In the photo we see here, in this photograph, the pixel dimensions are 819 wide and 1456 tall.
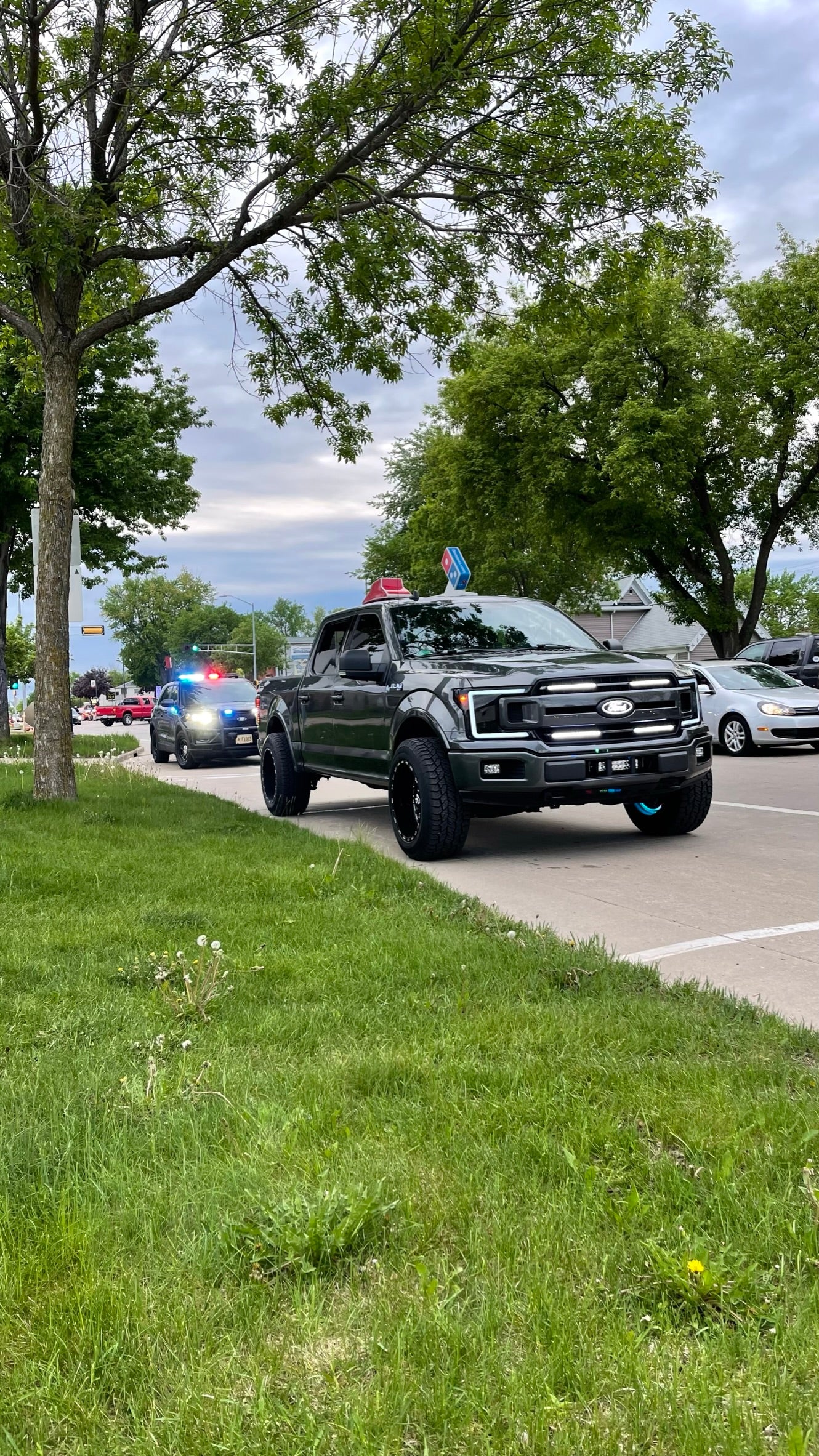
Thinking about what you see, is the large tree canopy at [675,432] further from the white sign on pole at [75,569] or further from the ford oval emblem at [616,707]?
the ford oval emblem at [616,707]

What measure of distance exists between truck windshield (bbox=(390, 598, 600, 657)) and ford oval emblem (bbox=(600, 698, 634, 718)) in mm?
1191

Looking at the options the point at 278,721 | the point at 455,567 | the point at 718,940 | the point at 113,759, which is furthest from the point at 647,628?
the point at 718,940

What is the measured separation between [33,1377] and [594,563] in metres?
31.7

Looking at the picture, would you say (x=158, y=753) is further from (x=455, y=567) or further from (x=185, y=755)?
(x=455, y=567)

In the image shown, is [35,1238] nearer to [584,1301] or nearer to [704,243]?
[584,1301]

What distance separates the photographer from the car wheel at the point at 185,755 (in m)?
20.9

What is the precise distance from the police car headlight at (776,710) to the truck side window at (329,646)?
9.19 metres

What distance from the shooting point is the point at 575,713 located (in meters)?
7.69

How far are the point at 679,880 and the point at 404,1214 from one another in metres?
4.85

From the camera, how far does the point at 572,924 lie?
18.9ft

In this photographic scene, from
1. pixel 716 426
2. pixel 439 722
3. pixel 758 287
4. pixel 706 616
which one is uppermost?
pixel 758 287

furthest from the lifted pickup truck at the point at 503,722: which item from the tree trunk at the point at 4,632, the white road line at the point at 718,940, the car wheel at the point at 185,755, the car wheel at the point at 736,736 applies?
the tree trunk at the point at 4,632

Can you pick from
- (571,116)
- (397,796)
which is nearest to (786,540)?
(571,116)

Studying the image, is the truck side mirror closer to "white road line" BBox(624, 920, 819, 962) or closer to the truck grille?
the truck grille
